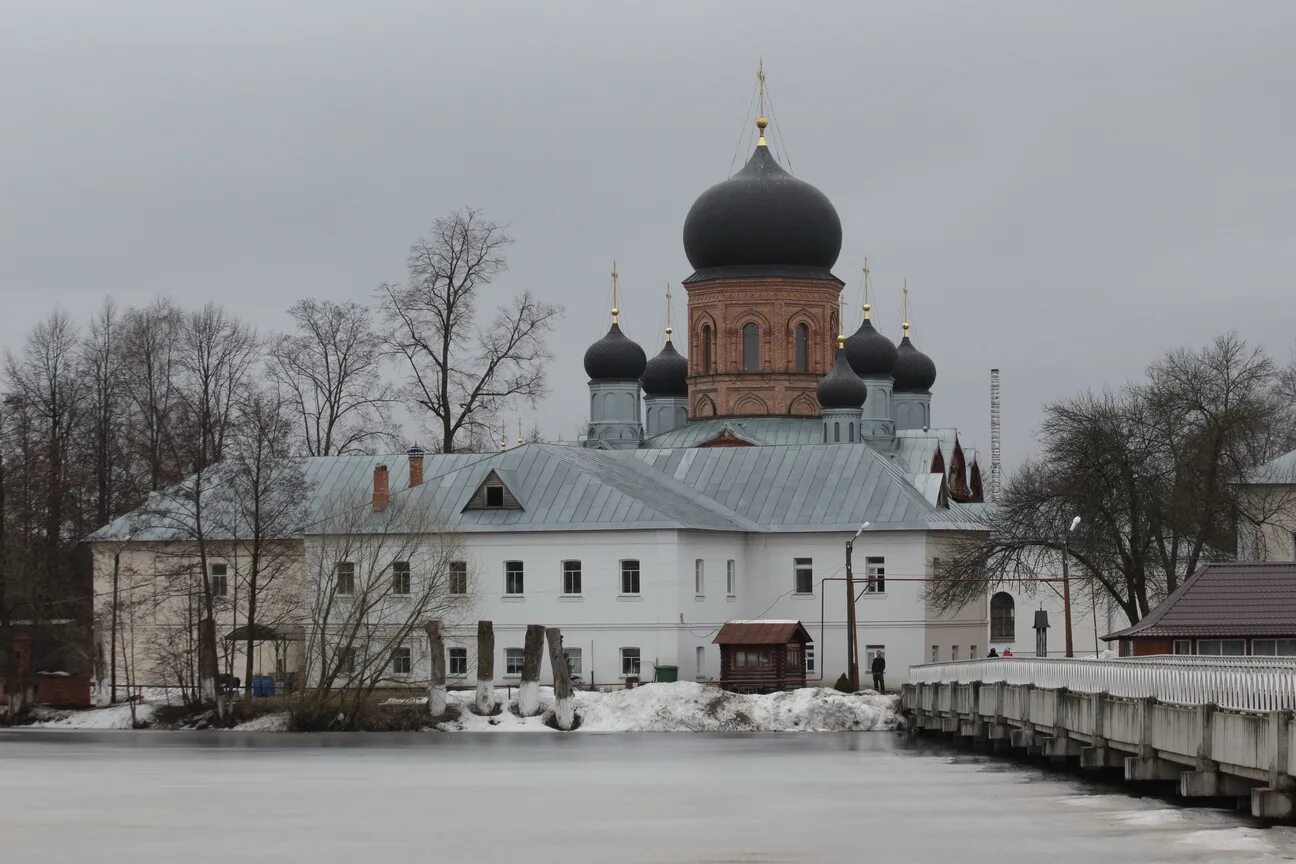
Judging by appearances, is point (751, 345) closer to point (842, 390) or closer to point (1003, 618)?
point (842, 390)

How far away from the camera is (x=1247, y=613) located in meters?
43.3

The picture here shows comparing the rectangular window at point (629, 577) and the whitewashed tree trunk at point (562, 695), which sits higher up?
the rectangular window at point (629, 577)

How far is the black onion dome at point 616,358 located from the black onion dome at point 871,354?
7.33 meters

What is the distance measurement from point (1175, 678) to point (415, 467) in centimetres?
3903

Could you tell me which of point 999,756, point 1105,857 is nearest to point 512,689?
point 999,756

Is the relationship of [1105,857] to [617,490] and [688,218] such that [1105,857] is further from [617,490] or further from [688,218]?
[688,218]

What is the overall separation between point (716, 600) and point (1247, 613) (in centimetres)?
2206

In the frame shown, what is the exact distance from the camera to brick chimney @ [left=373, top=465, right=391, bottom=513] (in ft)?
205

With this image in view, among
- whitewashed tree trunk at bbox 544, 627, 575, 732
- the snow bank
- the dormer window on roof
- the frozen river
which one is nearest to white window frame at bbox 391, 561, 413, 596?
the snow bank

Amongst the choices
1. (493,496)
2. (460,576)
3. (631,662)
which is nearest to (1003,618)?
(631,662)

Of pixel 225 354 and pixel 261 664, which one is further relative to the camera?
pixel 225 354

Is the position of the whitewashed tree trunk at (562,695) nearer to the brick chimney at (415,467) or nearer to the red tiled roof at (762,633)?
the red tiled roof at (762,633)

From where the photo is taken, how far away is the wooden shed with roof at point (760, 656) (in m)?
57.9

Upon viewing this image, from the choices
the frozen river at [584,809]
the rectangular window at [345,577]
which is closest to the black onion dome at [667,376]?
the rectangular window at [345,577]
